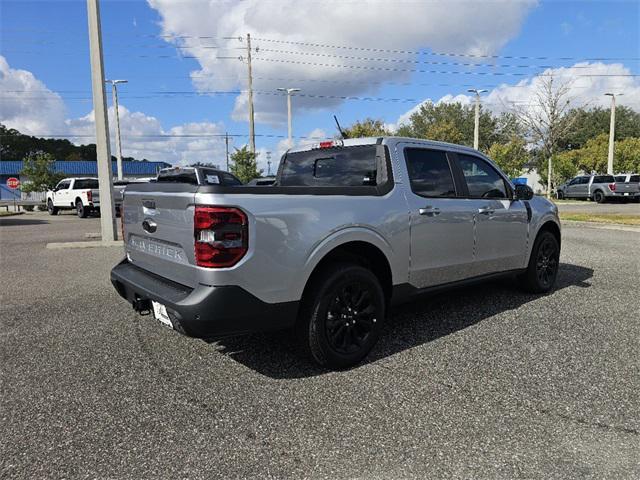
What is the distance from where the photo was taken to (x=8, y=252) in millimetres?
10234

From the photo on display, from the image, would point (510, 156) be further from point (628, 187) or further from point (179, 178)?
point (179, 178)

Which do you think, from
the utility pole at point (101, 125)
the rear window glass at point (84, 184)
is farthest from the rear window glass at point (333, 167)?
the rear window glass at point (84, 184)

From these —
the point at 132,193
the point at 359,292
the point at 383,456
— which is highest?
the point at 132,193

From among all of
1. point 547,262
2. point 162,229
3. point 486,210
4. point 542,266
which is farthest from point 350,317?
point 547,262

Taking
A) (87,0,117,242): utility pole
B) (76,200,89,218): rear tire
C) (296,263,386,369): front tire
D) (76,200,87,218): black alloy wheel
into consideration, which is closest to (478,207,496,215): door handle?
(296,263,386,369): front tire

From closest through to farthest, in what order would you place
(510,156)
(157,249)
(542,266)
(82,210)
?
(157,249), (542,266), (82,210), (510,156)

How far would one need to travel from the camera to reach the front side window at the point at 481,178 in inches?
190

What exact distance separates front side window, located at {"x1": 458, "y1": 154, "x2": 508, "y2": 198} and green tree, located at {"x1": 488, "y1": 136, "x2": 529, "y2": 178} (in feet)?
102

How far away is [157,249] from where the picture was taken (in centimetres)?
355

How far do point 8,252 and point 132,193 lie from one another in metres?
8.25

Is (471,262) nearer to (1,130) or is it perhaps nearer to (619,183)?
(619,183)

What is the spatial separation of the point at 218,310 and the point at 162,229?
85 cm

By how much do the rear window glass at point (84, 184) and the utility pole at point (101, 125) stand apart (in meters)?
12.3

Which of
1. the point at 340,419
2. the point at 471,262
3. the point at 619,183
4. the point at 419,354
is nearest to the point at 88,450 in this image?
the point at 340,419
